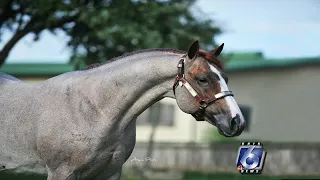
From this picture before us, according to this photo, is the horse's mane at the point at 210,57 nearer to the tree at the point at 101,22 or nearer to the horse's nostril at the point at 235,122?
the horse's nostril at the point at 235,122

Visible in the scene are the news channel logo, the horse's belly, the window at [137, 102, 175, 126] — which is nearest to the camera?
the horse's belly

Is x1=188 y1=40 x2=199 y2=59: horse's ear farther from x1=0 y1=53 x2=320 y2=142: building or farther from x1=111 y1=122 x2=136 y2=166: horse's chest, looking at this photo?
x1=0 y1=53 x2=320 y2=142: building

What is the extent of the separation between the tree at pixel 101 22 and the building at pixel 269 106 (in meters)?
3.22

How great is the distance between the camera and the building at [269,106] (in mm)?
17297

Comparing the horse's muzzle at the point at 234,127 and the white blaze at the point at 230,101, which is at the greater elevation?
the white blaze at the point at 230,101

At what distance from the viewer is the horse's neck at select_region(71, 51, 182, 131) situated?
506 centimetres

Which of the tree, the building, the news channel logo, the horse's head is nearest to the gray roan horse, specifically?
the horse's head

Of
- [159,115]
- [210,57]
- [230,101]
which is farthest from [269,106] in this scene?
[230,101]

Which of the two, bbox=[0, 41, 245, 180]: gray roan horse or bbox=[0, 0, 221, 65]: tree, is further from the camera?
bbox=[0, 0, 221, 65]: tree

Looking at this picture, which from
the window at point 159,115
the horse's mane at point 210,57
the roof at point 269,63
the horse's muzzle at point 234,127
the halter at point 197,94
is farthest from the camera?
the window at point 159,115

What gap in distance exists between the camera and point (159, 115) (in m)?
20.9

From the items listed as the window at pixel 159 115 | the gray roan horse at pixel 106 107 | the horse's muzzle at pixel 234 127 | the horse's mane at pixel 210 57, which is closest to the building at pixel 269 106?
the window at pixel 159 115

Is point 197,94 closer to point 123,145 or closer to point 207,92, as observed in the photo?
point 207,92

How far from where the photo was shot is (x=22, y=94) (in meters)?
5.59
